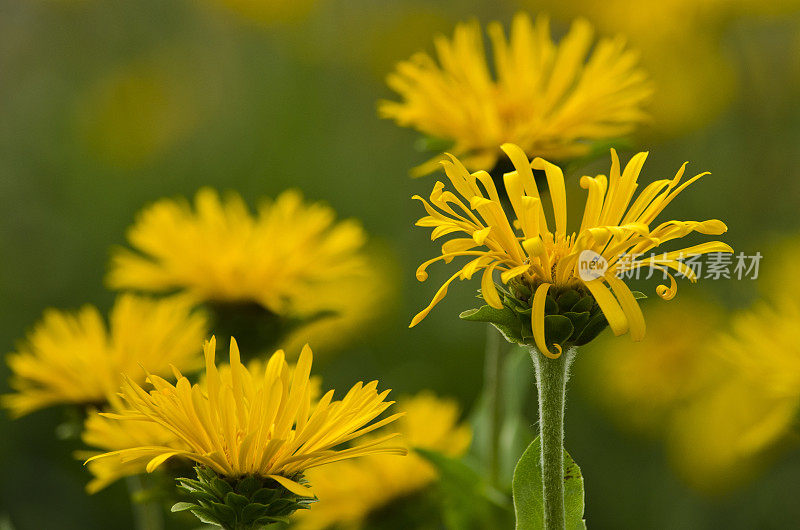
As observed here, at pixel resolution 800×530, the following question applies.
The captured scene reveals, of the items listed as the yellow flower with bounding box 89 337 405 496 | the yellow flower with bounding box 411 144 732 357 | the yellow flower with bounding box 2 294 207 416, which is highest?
the yellow flower with bounding box 2 294 207 416

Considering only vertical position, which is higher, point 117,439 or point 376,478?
point 117,439

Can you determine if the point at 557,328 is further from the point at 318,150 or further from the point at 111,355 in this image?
the point at 318,150

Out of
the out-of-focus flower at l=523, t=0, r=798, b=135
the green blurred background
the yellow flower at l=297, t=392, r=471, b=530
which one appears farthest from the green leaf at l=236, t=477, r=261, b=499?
the out-of-focus flower at l=523, t=0, r=798, b=135

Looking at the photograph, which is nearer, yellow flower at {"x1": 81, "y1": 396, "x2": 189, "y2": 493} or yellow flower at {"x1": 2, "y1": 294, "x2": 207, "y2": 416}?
yellow flower at {"x1": 81, "y1": 396, "x2": 189, "y2": 493}

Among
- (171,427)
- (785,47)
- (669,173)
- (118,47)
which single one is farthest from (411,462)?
(118,47)

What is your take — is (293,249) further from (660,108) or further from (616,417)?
(660,108)

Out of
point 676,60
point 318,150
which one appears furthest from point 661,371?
point 318,150

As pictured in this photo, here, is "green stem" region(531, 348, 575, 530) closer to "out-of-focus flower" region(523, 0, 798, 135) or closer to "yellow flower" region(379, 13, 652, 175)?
"yellow flower" region(379, 13, 652, 175)
